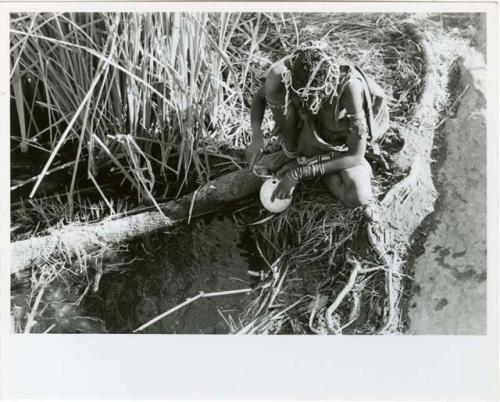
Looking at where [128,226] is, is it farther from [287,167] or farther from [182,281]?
[287,167]

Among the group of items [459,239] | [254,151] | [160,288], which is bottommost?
[160,288]

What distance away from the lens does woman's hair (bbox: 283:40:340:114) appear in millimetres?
2197

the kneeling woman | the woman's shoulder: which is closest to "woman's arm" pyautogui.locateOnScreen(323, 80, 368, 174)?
the kneeling woman

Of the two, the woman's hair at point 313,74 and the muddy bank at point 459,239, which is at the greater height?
the woman's hair at point 313,74

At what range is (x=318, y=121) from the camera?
2352 millimetres

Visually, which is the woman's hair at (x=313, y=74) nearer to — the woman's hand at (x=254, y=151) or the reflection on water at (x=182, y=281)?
the woman's hand at (x=254, y=151)

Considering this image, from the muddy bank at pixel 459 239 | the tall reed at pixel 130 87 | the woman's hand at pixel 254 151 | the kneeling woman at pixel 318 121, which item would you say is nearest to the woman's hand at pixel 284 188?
the kneeling woman at pixel 318 121

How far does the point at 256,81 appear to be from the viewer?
2594 millimetres

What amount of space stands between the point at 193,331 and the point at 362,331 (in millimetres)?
648

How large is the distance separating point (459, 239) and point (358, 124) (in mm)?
633

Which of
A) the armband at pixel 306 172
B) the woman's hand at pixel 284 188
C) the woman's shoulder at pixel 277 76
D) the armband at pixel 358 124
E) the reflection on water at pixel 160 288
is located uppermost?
Result: the woman's shoulder at pixel 277 76

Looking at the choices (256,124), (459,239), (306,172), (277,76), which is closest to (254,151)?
(256,124)

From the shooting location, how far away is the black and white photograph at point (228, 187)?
2404 millimetres

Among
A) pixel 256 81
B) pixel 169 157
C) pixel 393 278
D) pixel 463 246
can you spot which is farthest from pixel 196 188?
pixel 463 246
